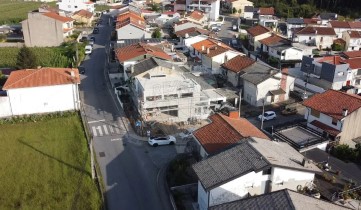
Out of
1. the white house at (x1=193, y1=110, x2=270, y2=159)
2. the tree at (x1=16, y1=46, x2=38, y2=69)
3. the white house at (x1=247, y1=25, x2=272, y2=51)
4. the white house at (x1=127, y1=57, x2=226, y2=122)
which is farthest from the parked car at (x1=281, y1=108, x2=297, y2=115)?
the tree at (x1=16, y1=46, x2=38, y2=69)

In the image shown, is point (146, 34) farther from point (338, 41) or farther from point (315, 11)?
point (315, 11)

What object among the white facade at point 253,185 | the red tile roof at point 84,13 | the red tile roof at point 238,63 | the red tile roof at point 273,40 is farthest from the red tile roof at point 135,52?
the red tile roof at point 84,13

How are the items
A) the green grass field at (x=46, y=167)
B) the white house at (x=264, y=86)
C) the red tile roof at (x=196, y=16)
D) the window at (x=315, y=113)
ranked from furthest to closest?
the red tile roof at (x=196, y=16), the white house at (x=264, y=86), the window at (x=315, y=113), the green grass field at (x=46, y=167)

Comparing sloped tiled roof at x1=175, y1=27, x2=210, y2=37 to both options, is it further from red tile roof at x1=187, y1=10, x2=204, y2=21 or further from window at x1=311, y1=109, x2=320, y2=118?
window at x1=311, y1=109, x2=320, y2=118

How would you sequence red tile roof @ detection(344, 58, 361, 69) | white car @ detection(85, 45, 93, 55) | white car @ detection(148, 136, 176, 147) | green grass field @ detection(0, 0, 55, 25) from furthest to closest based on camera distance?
green grass field @ detection(0, 0, 55, 25) → white car @ detection(85, 45, 93, 55) → red tile roof @ detection(344, 58, 361, 69) → white car @ detection(148, 136, 176, 147)

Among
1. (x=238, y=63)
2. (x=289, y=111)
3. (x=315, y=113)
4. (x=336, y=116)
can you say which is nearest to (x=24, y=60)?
(x=238, y=63)

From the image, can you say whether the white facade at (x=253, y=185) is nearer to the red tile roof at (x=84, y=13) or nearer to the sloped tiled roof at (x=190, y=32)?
the sloped tiled roof at (x=190, y=32)
